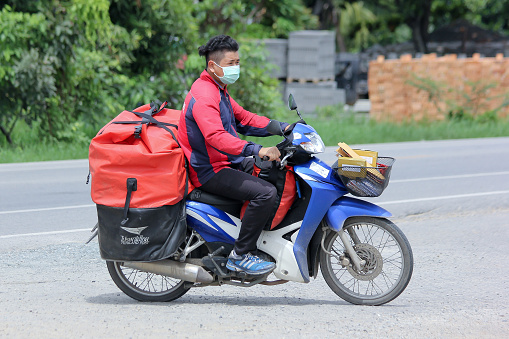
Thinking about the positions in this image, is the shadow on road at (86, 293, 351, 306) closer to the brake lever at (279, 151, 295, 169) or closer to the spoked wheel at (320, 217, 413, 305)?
the spoked wheel at (320, 217, 413, 305)

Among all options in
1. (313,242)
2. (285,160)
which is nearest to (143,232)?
(285,160)

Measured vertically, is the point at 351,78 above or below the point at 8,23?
below

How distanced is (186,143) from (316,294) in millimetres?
1566

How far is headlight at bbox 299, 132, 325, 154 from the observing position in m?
4.70

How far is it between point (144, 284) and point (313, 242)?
1.31 m

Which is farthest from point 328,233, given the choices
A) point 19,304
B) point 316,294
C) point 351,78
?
point 351,78

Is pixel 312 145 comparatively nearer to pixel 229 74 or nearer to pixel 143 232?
pixel 229 74

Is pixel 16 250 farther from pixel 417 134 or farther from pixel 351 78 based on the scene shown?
pixel 351 78

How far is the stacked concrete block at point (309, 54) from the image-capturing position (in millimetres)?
22219

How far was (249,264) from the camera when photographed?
4930 millimetres

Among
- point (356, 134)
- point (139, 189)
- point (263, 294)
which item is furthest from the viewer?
point (356, 134)

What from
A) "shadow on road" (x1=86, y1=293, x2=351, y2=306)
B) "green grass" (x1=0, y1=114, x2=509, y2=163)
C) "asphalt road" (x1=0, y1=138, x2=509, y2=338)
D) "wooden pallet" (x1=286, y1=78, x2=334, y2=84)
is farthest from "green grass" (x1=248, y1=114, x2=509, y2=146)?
"shadow on road" (x1=86, y1=293, x2=351, y2=306)

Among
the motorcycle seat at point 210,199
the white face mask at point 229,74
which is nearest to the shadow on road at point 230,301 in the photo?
the motorcycle seat at point 210,199

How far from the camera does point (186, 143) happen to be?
16.1 ft
